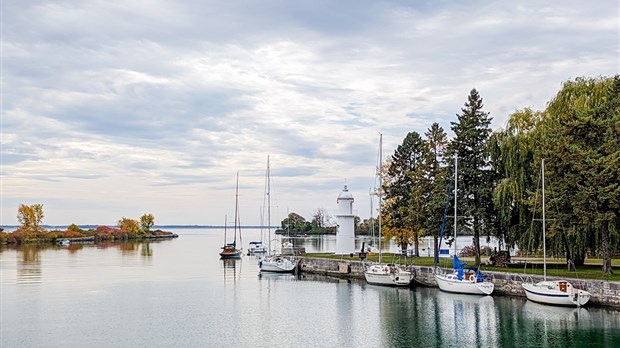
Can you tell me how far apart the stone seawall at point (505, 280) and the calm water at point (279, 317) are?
84 cm

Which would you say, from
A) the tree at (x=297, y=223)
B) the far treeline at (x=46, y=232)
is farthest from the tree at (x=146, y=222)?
the tree at (x=297, y=223)

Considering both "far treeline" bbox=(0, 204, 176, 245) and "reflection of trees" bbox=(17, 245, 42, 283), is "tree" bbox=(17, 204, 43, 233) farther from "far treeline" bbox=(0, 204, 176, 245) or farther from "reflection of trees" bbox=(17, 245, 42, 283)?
"reflection of trees" bbox=(17, 245, 42, 283)

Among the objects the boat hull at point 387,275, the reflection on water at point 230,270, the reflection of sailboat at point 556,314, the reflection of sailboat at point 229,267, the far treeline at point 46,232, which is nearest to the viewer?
the reflection of sailboat at point 556,314

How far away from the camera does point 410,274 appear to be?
41.9 meters

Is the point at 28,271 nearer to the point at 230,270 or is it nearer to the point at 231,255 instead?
the point at 230,270

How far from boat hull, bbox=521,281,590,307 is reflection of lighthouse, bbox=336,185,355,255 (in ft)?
85.6

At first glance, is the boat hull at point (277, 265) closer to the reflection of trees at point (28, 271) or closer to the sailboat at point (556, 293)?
the reflection of trees at point (28, 271)

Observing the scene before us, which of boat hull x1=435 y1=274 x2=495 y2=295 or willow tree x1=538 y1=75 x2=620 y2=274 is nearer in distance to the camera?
willow tree x1=538 y1=75 x2=620 y2=274

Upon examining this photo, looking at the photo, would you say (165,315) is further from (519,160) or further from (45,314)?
(519,160)

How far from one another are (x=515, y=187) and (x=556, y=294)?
9.27 meters

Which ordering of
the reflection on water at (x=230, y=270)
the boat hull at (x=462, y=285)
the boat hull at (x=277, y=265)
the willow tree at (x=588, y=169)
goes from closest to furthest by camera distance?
the willow tree at (x=588, y=169)
the boat hull at (x=462, y=285)
the reflection on water at (x=230, y=270)
the boat hull at (x=277, y=265)

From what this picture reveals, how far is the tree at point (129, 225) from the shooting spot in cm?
15650

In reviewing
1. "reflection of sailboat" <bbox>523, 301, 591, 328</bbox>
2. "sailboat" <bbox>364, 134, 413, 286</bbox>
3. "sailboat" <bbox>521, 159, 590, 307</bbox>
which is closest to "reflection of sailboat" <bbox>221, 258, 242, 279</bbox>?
"sailboat" <bbox>364, 134, 413, 286</bbox>

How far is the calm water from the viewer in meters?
25.1
